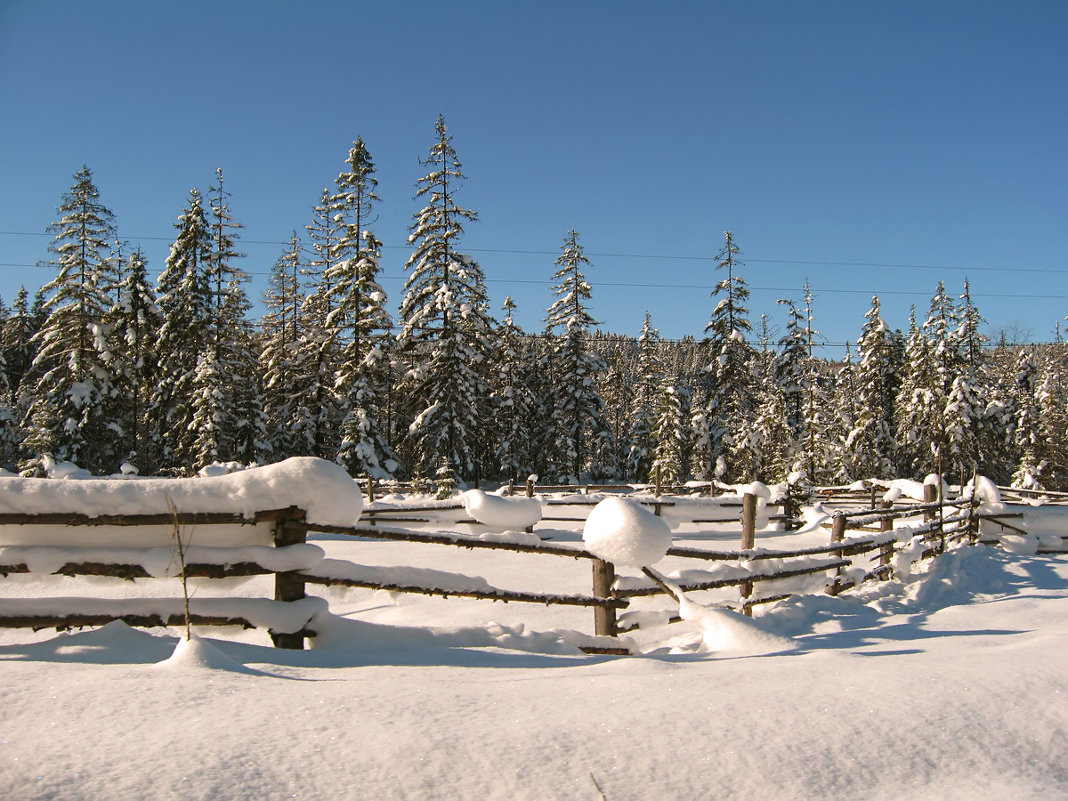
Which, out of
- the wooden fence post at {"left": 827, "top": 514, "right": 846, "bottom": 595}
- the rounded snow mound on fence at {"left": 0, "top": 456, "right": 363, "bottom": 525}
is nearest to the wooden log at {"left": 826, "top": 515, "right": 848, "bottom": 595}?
the wooden fence post at {"left": 827, "top": 514, "right": 846, "bottom": 595}

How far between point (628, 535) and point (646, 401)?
44.3m

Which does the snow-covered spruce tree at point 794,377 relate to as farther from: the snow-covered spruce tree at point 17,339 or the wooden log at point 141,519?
the snow-covered spruce tree at point 17,339

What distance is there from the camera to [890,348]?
131ft

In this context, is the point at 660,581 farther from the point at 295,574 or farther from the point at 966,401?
the point at 966,401

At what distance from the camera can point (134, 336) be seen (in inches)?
1142

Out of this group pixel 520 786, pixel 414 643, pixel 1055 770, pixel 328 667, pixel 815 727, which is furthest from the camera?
pixel 414 643

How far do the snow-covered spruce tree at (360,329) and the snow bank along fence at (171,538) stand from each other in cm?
2410

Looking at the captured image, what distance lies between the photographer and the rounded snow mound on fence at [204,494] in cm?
405

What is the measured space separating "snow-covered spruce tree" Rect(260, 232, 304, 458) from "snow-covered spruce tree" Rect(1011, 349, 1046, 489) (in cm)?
4120

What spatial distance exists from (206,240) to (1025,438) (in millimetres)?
49636

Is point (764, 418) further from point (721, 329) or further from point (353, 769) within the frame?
point (353, 769)

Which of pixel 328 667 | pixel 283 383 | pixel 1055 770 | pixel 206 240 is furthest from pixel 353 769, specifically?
pixel 283 383

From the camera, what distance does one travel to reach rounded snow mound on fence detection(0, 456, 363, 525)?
4051 mm

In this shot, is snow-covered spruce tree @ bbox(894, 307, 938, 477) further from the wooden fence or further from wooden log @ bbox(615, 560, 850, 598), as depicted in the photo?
the wooden fence
